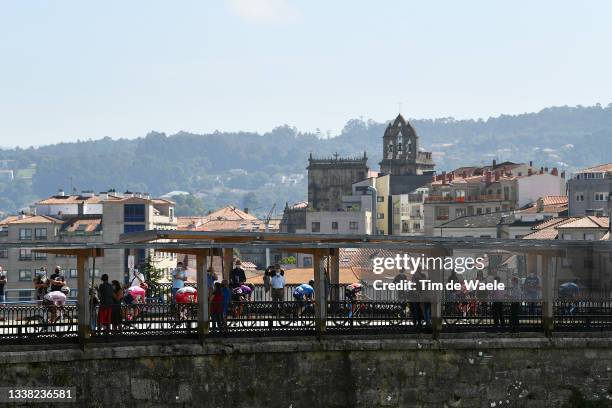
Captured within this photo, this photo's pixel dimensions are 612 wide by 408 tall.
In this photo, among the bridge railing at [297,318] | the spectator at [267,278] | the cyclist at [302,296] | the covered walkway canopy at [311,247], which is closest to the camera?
the covered walkway canopy at [311,247]

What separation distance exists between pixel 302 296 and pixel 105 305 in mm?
5700

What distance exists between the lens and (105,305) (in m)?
33.2

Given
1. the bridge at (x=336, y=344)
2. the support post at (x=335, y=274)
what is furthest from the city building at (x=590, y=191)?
the bridge at (x=336, y=344)

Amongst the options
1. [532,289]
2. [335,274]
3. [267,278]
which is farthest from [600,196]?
[532,289]

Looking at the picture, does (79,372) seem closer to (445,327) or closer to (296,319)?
(296,319)

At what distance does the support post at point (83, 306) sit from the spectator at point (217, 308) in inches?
96.5

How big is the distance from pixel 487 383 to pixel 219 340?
5.28 m

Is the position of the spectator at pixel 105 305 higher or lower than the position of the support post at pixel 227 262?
lower

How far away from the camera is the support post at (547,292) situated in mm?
35031

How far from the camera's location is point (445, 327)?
34469 millimetres

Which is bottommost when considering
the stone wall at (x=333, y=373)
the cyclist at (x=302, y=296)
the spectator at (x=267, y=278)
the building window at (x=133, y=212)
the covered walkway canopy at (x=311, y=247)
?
the building window at (x=133, y=212)

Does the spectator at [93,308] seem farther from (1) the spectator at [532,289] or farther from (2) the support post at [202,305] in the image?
(1) the spectator at [532,289]

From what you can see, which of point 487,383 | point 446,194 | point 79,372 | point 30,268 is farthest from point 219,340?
point 446,194

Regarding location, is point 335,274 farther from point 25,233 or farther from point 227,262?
point 25,233
